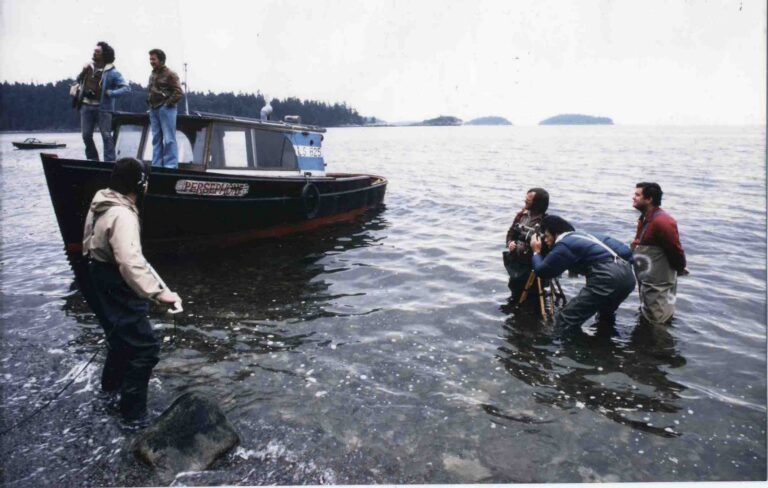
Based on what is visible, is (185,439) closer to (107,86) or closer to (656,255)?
(656,255)

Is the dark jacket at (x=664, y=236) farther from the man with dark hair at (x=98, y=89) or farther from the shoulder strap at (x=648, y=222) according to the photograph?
the man with dark hair at (x=98, y=89)

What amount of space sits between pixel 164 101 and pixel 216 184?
183 centimetres

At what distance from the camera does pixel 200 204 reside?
9.43 meters

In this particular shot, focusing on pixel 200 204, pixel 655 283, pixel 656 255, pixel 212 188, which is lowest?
pixel 655 283

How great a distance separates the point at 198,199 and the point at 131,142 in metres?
2.67

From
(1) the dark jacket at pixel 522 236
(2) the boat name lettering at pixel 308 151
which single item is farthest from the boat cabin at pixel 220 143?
(1) the dark jacket at pixel 522 236

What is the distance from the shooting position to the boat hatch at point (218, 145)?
10.0 m

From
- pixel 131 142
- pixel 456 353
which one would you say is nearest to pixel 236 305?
pixel 456 353

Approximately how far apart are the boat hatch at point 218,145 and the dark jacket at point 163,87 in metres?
1.09

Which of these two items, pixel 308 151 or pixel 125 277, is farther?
pixel 308 151

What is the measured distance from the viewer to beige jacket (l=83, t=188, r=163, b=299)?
3.57 metres

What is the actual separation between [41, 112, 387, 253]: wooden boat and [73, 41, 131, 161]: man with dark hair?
123 centimetres

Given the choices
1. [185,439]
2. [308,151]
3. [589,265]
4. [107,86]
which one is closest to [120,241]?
[185,439]

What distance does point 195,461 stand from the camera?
3.73 m
